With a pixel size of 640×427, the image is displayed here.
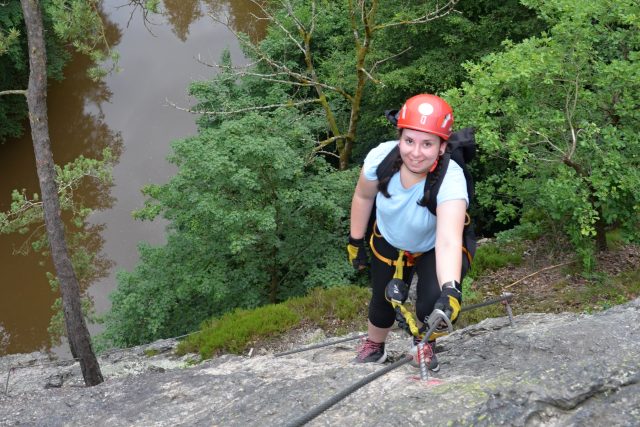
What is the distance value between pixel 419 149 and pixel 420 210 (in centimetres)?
34

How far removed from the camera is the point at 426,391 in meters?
3.00

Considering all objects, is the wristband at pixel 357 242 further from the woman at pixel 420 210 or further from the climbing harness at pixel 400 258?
the climbing harness at pixel 400 258

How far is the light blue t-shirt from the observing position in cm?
311

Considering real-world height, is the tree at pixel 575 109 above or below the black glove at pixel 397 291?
above

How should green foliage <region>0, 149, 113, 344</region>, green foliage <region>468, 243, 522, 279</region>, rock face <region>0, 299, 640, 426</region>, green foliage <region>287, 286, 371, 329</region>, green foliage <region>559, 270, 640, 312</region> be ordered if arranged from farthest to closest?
green foliage <region>468, 243, 522, 279</region>
green foliage <region>287, 286, 371, 329</region>
green foliage <region>0, 149, 113, 344</region>
green foliage <region>559, 270, 640, 312</region>
rock face <region>0, 299, 640, 426</region>

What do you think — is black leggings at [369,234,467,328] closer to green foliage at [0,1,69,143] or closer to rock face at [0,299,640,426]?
rock face at [0,299,640,426]

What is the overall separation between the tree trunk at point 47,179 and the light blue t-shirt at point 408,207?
4.73 metres

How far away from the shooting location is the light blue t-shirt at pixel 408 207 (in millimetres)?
3111

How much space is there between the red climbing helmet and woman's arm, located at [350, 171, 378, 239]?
0.48 metres

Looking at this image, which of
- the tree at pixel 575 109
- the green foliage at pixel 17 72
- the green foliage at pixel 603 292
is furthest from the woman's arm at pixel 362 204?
the green foliage at pixel 17 72

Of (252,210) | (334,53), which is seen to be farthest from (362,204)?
(334,53)

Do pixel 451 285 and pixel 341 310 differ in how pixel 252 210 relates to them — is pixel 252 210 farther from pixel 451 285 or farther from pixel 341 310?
pixel 451 285

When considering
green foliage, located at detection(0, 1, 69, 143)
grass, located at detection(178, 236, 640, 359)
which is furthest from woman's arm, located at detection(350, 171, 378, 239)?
green foliage, located at detection(0, 1, 69, 143)

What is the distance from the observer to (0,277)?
51.6ft
